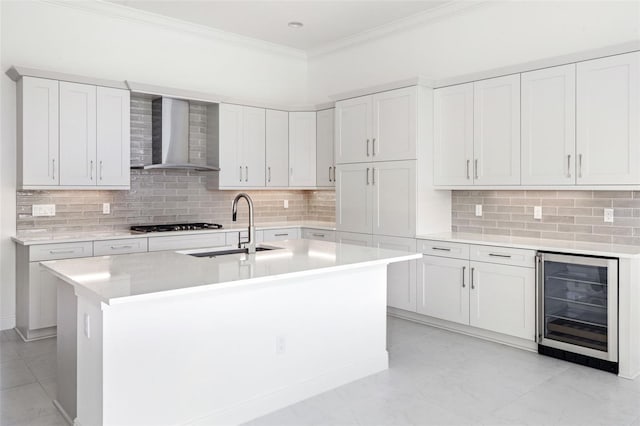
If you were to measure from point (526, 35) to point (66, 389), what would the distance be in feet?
15.5

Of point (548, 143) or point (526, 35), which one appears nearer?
point (548, 143)

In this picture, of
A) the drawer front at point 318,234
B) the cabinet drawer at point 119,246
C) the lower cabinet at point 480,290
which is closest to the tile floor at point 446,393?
the lower cabinet at point 480,290

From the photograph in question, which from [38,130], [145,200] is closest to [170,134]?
[145,200]

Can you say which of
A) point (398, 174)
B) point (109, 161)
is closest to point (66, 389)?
point (109, 161)

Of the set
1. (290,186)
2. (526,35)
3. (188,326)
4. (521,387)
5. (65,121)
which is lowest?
(521,387)

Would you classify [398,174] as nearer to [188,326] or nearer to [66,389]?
[188,326]

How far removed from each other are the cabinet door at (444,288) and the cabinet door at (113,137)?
3.16m

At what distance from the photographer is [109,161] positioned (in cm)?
484

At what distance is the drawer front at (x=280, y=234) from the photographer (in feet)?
19.4

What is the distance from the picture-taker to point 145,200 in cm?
545

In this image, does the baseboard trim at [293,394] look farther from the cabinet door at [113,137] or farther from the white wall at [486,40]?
the white wall at [486,40]

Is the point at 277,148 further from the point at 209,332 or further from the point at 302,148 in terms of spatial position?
the point at 209,332

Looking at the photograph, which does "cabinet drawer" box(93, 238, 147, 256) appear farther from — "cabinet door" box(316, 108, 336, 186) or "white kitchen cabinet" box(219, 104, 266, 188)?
"cabinet door" box(316, 108, 336, 186)

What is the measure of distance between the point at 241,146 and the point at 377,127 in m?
1.73
